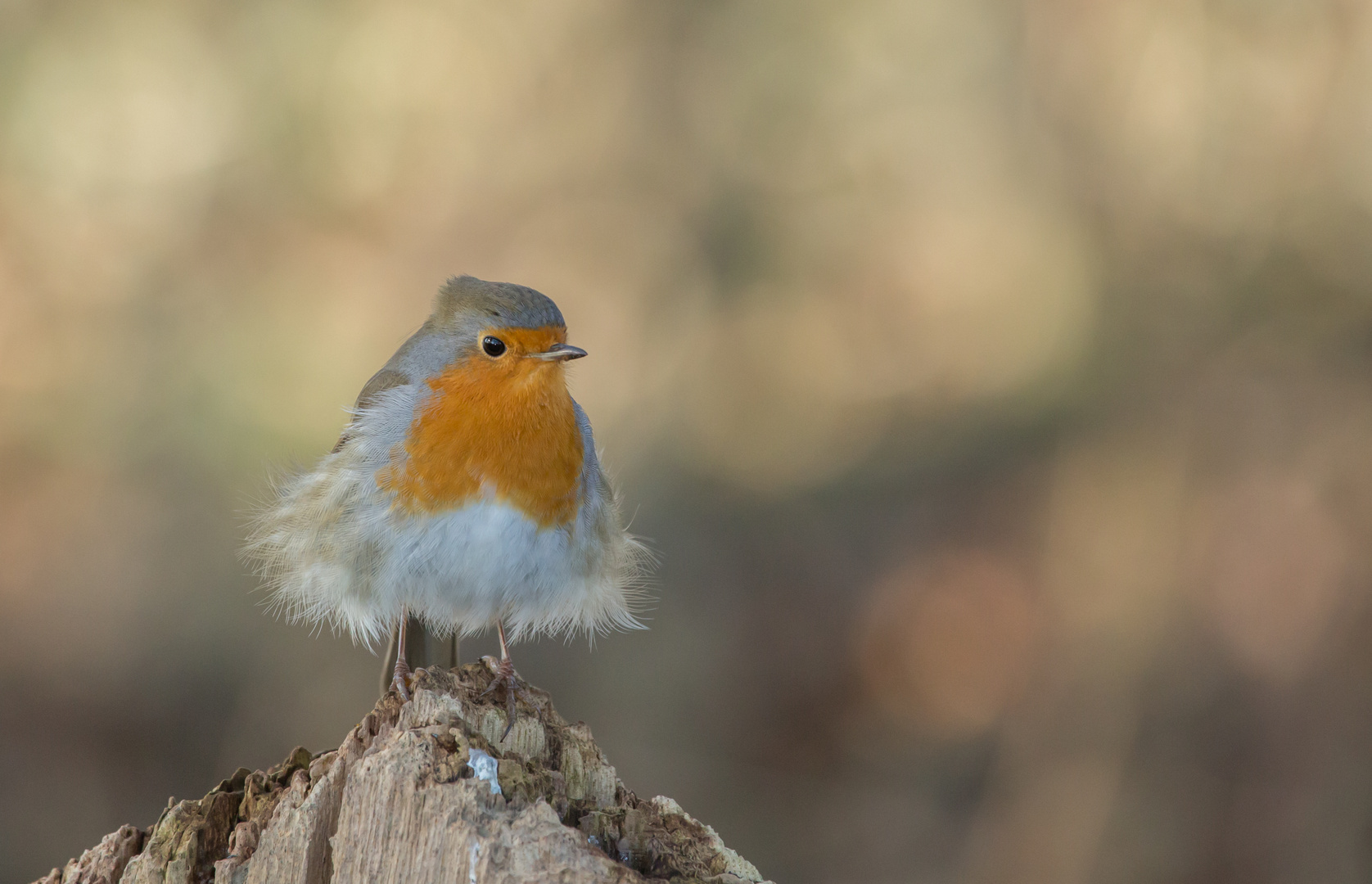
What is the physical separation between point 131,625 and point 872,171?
15.7 ft

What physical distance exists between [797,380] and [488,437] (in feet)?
12.0

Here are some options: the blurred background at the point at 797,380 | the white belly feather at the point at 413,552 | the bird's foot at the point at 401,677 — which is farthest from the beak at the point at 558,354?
the blurred background at the point at 797,380

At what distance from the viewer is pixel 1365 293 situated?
5477 millimetres

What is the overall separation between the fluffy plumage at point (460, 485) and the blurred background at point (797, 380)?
8.26 feet

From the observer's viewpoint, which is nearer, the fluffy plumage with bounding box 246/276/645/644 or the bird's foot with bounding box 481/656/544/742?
the bird's foot with bounding box 481/656/544/742

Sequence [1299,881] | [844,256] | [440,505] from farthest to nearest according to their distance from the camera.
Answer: [844,256] < [1299,881] < [440,505]

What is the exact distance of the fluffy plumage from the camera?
3152mm

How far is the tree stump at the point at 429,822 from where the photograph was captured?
1.95 m

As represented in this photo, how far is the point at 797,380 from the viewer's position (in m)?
6.57

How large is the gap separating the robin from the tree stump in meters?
0.54

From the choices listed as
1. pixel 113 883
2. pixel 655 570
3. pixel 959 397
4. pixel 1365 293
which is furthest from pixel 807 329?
pixel 113 883

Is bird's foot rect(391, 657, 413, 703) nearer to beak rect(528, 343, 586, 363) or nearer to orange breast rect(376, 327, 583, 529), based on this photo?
orange breast rect(376, 327, 583, 529)

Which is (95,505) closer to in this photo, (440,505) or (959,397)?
(440,505)

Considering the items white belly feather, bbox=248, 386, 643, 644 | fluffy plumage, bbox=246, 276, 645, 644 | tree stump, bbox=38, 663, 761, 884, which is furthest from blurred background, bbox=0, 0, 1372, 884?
tree stump, bbox=38, 663, 761, 884
